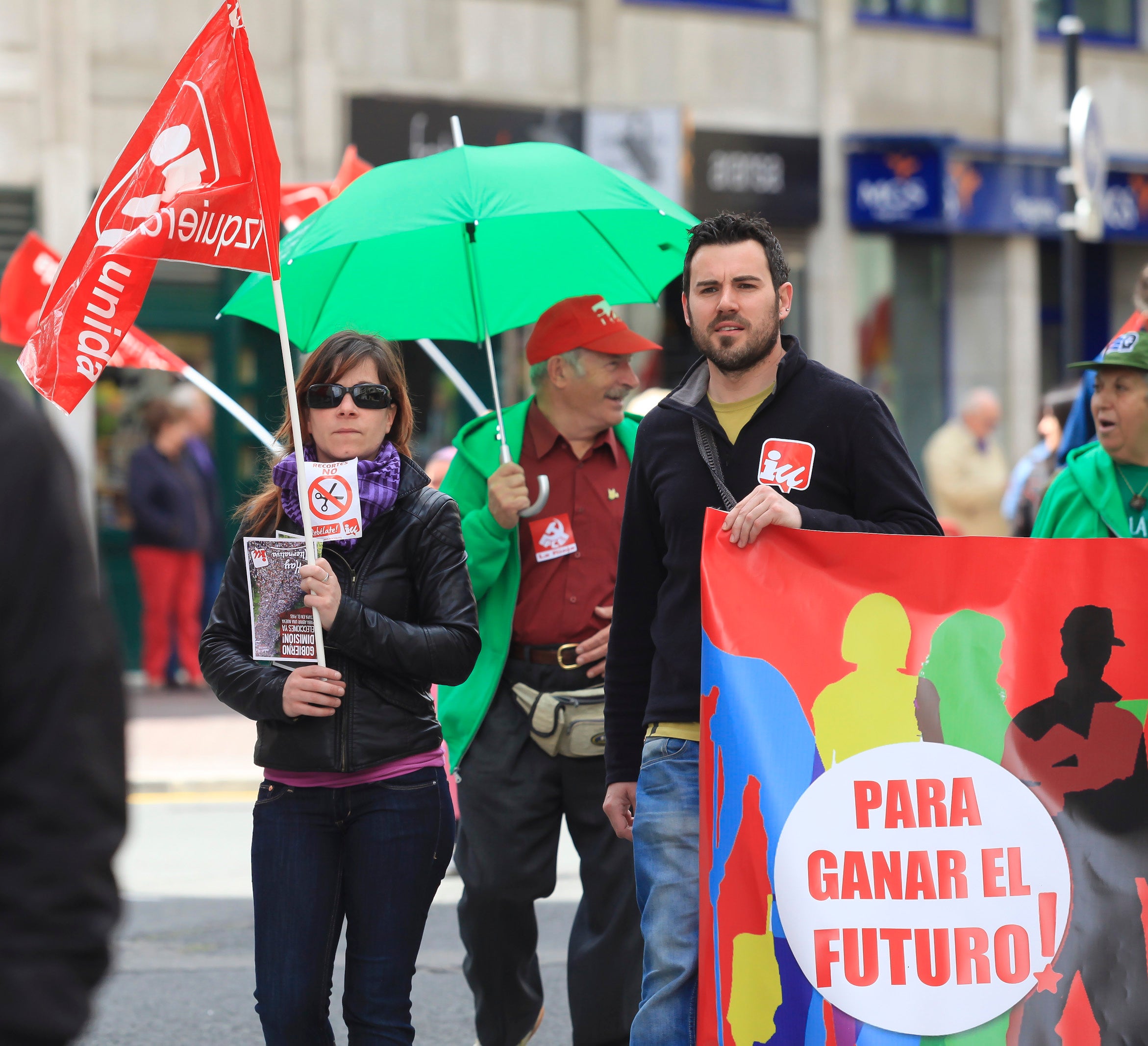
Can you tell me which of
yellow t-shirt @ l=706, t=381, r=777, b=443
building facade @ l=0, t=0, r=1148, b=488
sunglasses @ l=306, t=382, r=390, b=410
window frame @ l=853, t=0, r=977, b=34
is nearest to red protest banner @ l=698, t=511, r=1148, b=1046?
yellow t-shirt @ l=706, t=381, r=777, b=443

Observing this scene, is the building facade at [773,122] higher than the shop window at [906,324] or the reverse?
higher

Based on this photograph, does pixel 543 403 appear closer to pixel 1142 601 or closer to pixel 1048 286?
pixel 1142 601

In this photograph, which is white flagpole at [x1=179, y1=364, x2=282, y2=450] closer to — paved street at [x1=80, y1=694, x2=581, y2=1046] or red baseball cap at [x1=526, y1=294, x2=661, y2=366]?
red baseball cap at [x1=526, y1=294, x2=661, y2=366]

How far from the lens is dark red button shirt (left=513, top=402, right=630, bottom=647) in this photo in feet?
16.4

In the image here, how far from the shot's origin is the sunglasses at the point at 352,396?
408 centimetres

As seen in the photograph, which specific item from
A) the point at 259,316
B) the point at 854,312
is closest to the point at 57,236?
the point at 854,312

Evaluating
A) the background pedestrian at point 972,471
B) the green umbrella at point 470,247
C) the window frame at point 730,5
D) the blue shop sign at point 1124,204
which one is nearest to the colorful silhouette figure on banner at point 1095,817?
the green umbrella at point 470,247

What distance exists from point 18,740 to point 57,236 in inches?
513

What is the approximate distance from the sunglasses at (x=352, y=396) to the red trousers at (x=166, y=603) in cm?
982

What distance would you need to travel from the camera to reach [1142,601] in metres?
3.66

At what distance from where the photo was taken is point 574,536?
5.06m

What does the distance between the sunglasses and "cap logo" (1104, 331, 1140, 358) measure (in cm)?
247

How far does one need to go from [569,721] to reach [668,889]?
109 cm

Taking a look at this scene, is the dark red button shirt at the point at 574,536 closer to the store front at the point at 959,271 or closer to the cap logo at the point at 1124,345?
the cap logo at the point at 1124,345
